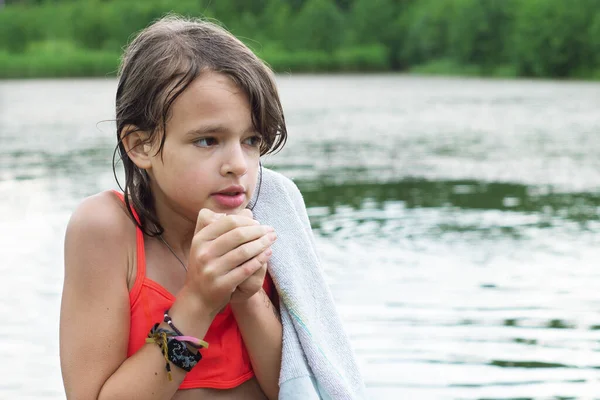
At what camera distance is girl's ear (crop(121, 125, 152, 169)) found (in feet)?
6.29

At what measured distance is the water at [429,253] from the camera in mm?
4930

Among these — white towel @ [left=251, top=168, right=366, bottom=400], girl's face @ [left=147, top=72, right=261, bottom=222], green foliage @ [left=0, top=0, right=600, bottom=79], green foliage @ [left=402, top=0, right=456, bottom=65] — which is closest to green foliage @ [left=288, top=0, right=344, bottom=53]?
green foliage @ [left=0, top=0, right=600, bottom=79]

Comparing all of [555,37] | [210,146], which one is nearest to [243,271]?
[210,146]

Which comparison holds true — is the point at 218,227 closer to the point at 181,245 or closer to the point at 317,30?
the point at 181,245

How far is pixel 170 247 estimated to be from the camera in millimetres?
1989

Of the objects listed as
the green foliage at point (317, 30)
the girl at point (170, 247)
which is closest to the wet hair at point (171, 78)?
the girl at point (170, 247)

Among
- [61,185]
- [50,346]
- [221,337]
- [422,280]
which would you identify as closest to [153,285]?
[221,337]

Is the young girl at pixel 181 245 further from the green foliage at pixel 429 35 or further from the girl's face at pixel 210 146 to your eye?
the green foliage at pixel 429 35

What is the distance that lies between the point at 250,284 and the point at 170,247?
279 mm

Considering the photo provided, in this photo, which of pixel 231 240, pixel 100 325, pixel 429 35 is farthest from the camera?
pixel 429 35

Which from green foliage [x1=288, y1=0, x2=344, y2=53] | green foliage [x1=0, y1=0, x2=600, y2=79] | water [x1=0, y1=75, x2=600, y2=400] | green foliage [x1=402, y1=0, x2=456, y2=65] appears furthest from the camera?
green foliage [x1=288, y1=0, x2=344, y2=53]

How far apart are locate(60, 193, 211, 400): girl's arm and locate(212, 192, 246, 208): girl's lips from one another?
20cm

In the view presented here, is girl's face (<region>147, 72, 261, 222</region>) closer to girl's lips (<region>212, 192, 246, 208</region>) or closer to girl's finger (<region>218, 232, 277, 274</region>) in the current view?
girl's lips (<region>212, 192, 246, 208</region>)

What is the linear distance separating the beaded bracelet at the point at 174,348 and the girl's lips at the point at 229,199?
0.27 metres
